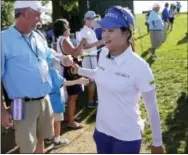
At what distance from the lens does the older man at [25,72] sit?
3.81 meters

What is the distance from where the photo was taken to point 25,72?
3.86 metres

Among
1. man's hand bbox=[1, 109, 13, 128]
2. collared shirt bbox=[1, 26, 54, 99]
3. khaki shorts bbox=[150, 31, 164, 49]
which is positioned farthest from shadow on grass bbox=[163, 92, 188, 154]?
khaki shorts bbox=[150, 31, 164, 49]

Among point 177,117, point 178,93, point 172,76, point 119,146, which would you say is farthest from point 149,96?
point 172,76

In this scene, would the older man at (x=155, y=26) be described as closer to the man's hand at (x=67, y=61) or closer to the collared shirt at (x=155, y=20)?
the collared shirt at (x=155, y=20)

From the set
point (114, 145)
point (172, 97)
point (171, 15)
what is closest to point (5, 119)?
point (114, 145)

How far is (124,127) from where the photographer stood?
10.0 feet

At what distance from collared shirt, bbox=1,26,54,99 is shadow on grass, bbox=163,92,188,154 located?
223cm

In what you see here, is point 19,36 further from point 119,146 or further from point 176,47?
point 176,47

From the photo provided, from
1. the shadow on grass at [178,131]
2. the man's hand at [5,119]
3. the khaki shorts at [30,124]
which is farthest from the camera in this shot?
the shadow on grass at [178,131]

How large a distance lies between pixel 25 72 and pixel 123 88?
1.24 m

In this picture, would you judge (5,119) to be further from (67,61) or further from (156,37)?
(156,37)

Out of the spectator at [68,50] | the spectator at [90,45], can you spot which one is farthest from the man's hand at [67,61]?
the spectator at [90,45]

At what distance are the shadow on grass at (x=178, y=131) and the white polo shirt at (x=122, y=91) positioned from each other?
237 cm

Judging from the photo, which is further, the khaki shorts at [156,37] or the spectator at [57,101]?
the khaki shorts at [156,37]
